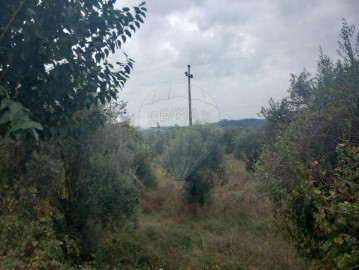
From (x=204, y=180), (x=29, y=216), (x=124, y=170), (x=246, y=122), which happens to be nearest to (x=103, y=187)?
(x=124, y=170)

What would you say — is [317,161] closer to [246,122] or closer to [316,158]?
[316,158]

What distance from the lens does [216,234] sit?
1147 centimetres

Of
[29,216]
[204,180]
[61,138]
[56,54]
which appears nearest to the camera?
[56,54]

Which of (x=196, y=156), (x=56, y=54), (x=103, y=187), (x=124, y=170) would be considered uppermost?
(x=56, y=54)

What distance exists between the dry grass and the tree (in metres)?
3.91

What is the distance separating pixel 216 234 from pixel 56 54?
945 cm

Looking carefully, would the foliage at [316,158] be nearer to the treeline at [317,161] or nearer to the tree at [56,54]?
the treeline at [317,161]

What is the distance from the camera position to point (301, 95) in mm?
8836

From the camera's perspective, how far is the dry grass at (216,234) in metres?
7.80

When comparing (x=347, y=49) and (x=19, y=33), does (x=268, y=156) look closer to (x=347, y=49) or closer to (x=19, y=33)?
(x=347, y=49)

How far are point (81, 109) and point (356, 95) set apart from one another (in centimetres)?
377

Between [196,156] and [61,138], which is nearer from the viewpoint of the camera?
[61,138]

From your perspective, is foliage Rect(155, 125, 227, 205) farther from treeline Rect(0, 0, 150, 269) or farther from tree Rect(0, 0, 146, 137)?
tree Rect(0, 0, 146, 137)

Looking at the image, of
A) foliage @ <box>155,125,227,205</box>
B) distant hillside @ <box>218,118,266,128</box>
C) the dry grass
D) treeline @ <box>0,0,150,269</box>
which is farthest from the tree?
foliage @ <box>155,125,227,205</box>
